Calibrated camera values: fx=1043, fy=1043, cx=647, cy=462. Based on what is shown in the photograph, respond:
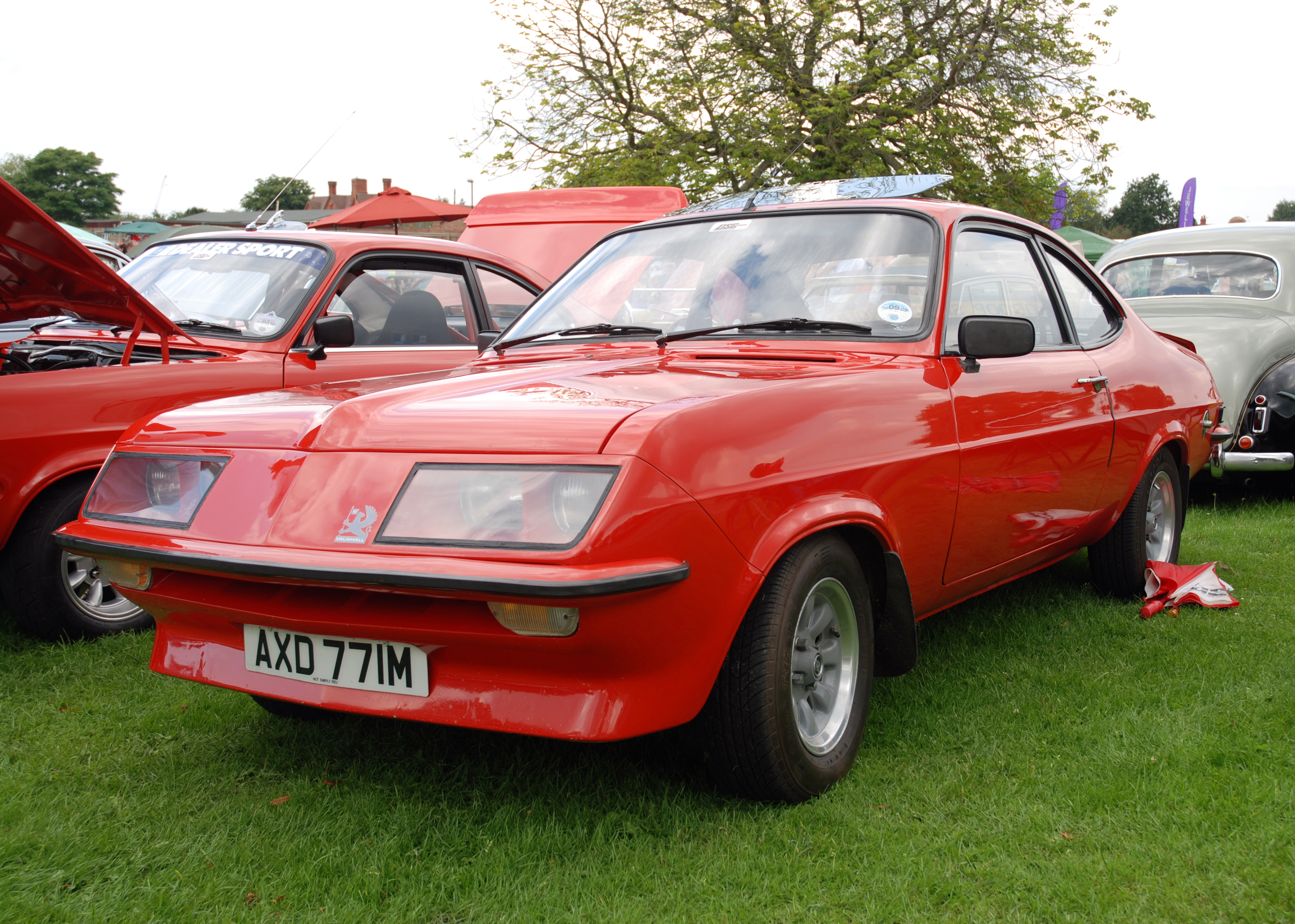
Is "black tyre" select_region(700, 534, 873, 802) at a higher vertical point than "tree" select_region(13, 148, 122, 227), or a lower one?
lower

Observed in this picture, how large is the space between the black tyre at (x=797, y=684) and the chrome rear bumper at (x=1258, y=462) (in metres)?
4.69

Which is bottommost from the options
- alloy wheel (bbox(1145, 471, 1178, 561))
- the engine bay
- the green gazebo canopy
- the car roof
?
alloy wheel (bbox(1145, 471, 1178, 561))

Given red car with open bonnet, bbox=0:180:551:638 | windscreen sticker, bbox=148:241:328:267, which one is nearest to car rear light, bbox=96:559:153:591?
red car with open bonnet, bbox=0:180:551:638

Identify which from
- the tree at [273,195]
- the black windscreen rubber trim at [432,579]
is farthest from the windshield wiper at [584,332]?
the tree at [273,195]

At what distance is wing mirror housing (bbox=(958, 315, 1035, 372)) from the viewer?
3.09 metres

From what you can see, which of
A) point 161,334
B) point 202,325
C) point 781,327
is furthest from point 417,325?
point 781,327

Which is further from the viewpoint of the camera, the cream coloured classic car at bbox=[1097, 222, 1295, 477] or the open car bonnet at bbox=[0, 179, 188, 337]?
the cream coloured classic car at bbox=[1097, 222, 1295, 477]

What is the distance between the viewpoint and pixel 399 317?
520cm

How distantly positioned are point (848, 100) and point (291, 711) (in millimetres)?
19042

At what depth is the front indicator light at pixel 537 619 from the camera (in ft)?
6.91

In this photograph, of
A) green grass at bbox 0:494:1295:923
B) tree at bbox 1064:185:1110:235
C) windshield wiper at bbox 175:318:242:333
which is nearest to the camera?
green grass at bbox 0:494:1295:923

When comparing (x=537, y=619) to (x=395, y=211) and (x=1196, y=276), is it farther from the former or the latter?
(x=395, y=211)

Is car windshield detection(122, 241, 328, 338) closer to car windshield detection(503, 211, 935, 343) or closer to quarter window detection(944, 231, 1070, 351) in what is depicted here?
car windshield detection(503, 211, 935, 343)

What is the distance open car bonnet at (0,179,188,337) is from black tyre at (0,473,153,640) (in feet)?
2.12
